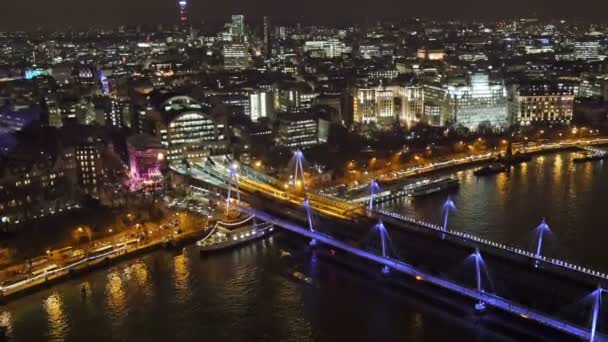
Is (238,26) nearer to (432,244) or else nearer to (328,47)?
(328,47)

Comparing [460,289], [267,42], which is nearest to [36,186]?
[460,289]

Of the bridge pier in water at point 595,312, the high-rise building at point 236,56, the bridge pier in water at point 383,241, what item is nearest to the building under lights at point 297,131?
the bridge pier in water at point 383,241

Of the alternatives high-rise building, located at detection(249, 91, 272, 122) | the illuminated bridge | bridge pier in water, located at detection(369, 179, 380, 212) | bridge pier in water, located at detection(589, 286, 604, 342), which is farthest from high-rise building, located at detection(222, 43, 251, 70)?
bridge pier in water, located at detection(589, 286, 604, 342)

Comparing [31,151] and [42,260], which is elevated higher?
[31,151]

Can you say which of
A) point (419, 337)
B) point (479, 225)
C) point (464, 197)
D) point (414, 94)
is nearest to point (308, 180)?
point (464, 197)

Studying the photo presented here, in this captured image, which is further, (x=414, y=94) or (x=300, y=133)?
(x=414, y=94)

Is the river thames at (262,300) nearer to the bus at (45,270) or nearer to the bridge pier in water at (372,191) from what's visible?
the bus at (45,270)

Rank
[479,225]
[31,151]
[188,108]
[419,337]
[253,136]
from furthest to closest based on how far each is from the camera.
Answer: [253,136] → [188,108] → [31,151] → [479,225] → [419,337]

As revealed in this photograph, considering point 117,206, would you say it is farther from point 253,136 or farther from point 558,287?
point 558,287
